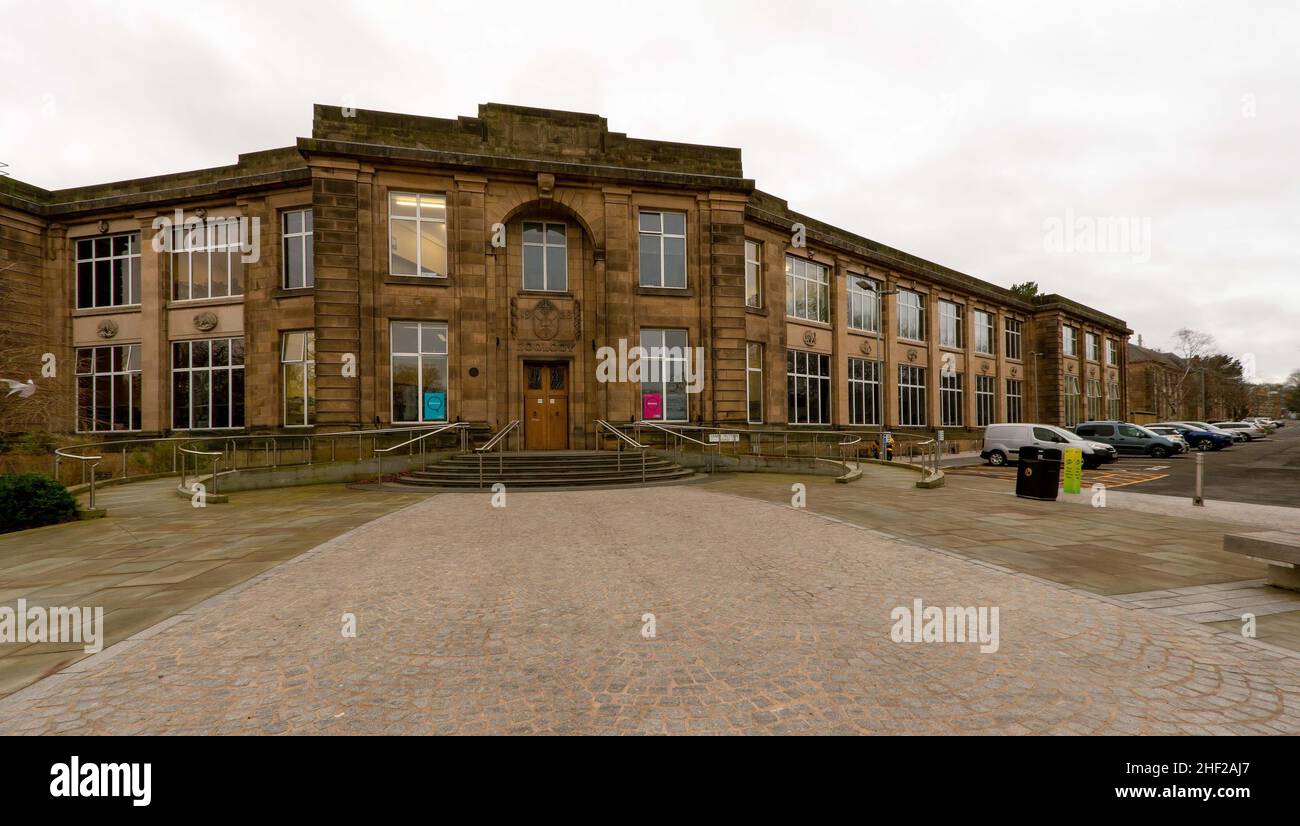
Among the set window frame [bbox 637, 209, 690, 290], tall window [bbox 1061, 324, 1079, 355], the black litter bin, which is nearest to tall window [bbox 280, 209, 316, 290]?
window frame [bbox 637, 209, 690, 290]

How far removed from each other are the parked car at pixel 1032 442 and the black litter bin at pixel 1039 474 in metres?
9.15

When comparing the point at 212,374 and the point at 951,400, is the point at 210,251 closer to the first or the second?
the point at 212,374

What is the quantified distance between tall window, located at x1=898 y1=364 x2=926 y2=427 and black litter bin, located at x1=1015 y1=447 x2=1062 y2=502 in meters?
19.7

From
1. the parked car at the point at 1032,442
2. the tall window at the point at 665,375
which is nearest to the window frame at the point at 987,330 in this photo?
the parked car at the point at 1032,442

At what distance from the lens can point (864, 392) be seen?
29344mm

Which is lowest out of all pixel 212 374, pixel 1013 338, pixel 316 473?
pixel 316 473

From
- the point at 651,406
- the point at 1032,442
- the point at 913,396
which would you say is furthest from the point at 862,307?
the point at 651,406

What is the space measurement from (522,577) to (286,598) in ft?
7.32

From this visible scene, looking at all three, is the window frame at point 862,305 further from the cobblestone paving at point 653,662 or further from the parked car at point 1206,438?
the cobblestone paving at point 653,662

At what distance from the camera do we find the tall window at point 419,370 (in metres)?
18.1

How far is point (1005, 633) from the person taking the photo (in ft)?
13.5

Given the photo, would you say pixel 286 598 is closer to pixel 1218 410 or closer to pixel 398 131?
pixel 398 131

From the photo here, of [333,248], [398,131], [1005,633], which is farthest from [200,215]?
[1005,633]

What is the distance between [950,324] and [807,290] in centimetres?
1557
